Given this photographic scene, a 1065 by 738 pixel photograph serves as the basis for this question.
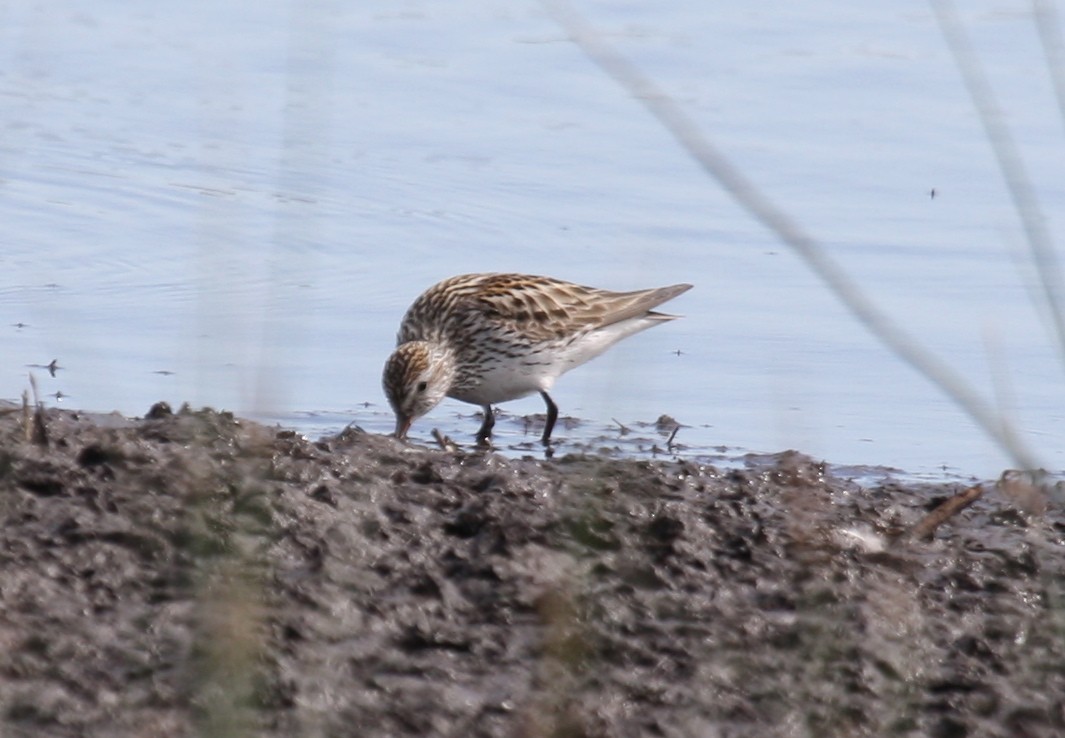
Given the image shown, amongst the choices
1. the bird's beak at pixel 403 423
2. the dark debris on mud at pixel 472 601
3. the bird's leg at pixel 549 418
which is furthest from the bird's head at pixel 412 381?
the dark debris on mud at pixel 472 601

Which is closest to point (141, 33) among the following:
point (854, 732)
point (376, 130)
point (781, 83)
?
point (376, 130)

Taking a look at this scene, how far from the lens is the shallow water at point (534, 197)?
8.62 metres

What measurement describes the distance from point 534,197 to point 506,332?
298 cm

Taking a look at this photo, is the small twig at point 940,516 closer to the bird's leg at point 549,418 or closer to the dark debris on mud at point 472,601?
the dark debris on mud at point 472,601

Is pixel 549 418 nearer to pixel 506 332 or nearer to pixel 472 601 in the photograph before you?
pixel 506 332

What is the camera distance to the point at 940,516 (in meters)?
6.14

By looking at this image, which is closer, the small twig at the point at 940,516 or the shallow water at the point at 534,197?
the small twig at the point at 940,516

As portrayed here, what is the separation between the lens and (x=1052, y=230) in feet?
34.1

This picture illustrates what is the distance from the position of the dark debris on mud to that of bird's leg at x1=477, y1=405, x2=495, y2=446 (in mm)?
1739

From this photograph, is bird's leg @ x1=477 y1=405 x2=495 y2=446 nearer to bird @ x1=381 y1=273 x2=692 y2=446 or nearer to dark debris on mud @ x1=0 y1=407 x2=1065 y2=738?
bird @ x1=381 y1=273 x2=692 y2=446

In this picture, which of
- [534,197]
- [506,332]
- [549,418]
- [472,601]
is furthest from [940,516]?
[534,197]

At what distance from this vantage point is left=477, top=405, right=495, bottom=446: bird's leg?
8.16 metres

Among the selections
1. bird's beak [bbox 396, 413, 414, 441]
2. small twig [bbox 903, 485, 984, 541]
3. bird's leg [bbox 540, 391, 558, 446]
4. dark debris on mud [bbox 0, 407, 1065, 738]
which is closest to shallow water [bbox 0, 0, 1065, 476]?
bird's leg [bbox 540, 391, 558, 446]

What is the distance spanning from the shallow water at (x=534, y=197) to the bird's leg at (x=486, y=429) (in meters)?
0.13
